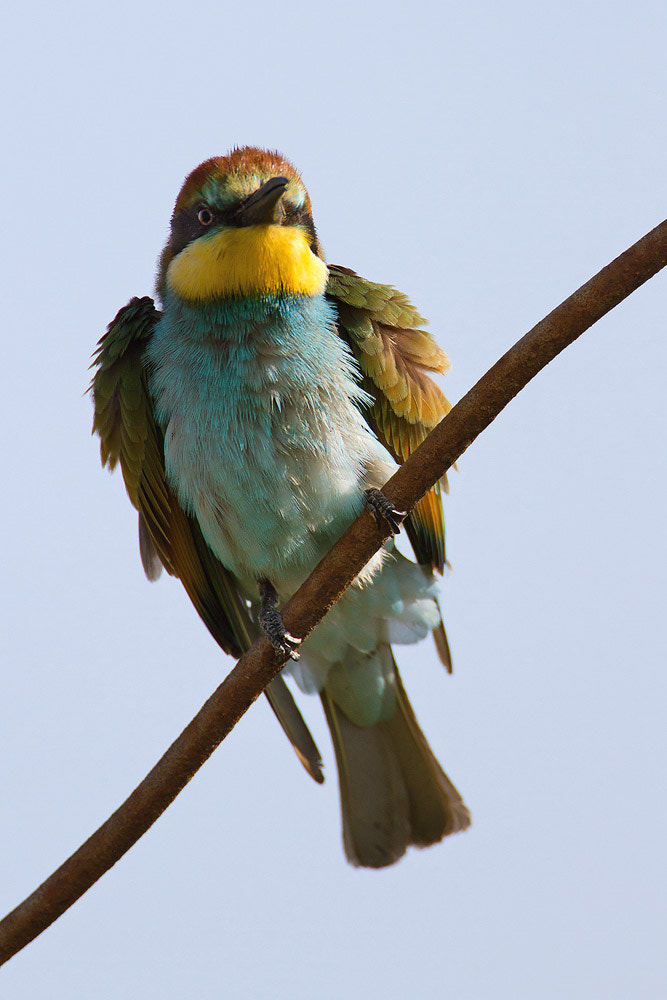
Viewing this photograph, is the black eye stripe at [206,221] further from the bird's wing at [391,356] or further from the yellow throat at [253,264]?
the bird's wing at [391,356]

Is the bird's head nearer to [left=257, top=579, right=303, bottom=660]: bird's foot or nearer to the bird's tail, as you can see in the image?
Answer: [left=257, top=579, right=303, bottom=660]: bird's foot

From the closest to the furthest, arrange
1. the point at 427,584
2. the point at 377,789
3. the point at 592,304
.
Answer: the point at 592,304 < the point at 427,584 < the point at 377,789

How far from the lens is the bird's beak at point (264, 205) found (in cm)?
287

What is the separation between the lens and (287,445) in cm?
290

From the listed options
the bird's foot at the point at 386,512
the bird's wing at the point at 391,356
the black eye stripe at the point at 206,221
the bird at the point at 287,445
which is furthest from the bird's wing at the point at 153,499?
the bird's foot at the point at 386,512

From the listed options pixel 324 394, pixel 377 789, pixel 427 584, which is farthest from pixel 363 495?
pixel 377 789

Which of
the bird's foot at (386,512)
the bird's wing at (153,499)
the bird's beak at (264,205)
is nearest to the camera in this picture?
the bird's foot at (386,512)

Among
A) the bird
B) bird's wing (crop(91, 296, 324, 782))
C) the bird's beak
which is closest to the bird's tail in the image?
the bird

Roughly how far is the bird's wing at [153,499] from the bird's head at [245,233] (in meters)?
0.24

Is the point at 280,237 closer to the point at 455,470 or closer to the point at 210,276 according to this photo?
the point at 210,276

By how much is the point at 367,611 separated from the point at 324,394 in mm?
746

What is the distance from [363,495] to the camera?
9.50 feet

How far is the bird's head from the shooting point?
2910mm

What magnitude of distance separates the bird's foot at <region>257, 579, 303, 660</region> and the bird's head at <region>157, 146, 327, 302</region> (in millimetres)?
831
